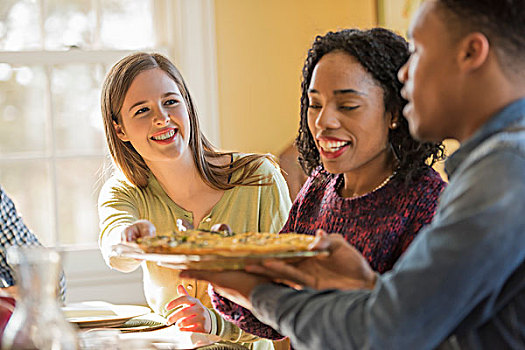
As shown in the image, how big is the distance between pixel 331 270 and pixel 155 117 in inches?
45.5

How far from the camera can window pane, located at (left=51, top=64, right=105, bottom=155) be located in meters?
3.50

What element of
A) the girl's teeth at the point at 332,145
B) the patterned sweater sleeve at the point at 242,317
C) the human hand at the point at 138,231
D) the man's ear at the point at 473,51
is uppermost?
the man's ear at the point at 473,51

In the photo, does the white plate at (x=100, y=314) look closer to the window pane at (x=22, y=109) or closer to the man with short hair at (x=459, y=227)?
the man with short hair at (x=459, y=227)

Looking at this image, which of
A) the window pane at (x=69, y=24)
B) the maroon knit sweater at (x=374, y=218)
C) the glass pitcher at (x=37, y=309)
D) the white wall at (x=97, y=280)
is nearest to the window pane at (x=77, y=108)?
the window pane at (x=69, y=24)

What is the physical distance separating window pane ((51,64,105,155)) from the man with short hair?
8.46ft

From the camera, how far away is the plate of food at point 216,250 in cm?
115

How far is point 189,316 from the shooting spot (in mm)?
1851

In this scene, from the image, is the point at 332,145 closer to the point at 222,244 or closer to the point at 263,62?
the point at 222,244

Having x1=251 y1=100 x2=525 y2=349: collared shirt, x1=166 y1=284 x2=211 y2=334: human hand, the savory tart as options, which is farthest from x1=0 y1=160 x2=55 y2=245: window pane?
x1=251 y1=100 x2=525 y2=349: collared shirt

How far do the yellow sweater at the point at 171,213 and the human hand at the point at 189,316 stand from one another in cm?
24

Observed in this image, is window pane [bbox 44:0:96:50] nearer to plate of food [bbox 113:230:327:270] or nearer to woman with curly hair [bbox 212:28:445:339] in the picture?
woman with curly hair [bbox 212:28:445:339]

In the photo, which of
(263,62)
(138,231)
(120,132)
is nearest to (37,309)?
(138,231)

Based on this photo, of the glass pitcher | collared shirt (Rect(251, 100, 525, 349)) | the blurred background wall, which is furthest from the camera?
the blurred background wall

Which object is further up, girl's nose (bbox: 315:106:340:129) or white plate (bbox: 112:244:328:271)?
girl's nose (bbox: 315:106:340:129)
